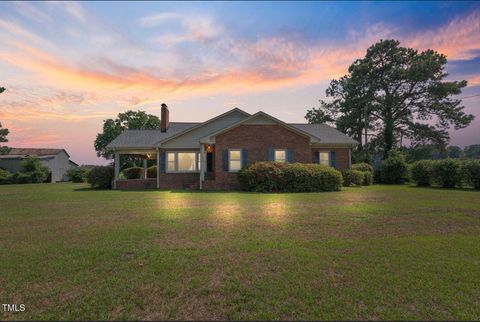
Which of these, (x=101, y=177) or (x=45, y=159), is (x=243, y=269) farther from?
(x=45, y=159)

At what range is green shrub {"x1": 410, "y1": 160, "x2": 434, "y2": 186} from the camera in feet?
70.1

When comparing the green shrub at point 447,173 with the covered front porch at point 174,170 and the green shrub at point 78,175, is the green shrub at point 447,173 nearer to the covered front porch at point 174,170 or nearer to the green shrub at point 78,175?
the covered front porch at point 174,170

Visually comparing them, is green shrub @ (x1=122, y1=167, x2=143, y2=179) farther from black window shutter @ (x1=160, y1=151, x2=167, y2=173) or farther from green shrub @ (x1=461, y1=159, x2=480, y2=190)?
green shrub @ (x1=461, y1=159, x2=480, y2=190)

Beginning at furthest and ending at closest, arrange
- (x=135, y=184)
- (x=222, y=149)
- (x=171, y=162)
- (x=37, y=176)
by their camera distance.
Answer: (x=37, y=176)
(x=171, y=162)
(x=135, y=184)
(x=222, y=149)

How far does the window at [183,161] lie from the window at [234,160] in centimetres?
342

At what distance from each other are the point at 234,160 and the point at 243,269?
15.3m

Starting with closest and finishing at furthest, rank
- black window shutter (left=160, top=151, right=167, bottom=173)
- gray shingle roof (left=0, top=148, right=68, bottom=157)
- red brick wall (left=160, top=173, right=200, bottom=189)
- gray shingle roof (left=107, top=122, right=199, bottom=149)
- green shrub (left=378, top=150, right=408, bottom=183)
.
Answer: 1. red brick wall (left=160, top=173, right=200, bottom=189)
2. black window shutter (left=160, top=151, right=167, bottom=173)
3. gray shingle roof (left=107, top=122, right=199, bottom=149)
4. green shrub (left=378, top=150, right=408, bottom=183)
5. gray shingle roof (left=0, top=148, right=68, bottom=157)

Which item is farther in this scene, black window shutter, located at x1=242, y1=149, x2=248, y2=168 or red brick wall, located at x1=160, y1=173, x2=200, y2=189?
red brick wall, located at x1=160, y1=173, x2=200, y2=189

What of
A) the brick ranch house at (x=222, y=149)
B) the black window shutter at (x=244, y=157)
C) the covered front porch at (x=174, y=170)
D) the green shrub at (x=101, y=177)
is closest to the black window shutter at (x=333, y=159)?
the brick ranch house at (x=222, y=149)

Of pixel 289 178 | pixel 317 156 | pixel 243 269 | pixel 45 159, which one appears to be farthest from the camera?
pixel 45 159

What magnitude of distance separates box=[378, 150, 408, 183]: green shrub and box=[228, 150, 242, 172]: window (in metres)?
15.1

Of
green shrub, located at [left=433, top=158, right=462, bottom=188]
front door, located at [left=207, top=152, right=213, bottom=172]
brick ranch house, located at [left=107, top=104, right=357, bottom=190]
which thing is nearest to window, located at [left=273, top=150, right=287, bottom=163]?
brick ranch house, located at [left=107, top=104, right=357, bottom=190]

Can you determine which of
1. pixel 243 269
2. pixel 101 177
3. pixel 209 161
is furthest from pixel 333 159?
pixel 243 269

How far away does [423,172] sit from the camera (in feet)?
71.6
